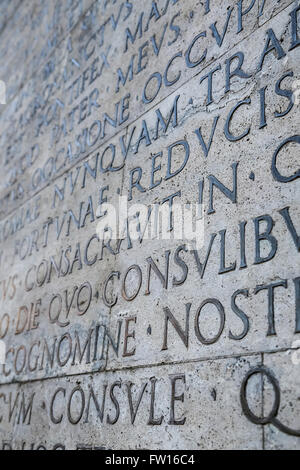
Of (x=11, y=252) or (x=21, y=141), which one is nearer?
(x=11, y=252)

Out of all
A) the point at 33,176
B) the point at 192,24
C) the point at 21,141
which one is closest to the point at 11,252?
the point at 33,176

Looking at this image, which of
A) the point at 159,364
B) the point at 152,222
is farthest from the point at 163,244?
the point at 159,364

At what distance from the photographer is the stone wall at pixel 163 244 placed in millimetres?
2174

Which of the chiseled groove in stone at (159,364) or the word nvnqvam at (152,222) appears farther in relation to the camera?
the word nvnqvam at (152,222)

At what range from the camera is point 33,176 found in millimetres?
4777

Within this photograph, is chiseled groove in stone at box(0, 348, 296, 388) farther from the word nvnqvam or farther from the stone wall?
the word nvnqvam

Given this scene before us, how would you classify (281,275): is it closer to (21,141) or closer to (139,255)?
(139,255)

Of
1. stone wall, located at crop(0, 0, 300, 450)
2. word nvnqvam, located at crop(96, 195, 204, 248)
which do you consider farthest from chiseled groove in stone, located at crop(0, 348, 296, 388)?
word nvnqvam, located at crop(96, 195, 204, 248)

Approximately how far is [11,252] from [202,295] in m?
2.67

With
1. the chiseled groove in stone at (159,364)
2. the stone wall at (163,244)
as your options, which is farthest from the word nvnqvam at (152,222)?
the chiseled groove in stone at (159,364)

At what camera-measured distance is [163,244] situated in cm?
284

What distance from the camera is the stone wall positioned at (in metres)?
2.17

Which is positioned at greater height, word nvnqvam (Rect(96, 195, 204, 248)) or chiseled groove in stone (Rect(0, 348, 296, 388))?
word nvnqvam (Rect(96, 195, 204, 248))

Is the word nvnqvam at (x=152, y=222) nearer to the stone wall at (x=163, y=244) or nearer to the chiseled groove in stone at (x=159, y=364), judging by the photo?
the stone wall at (x=163, y=244)
